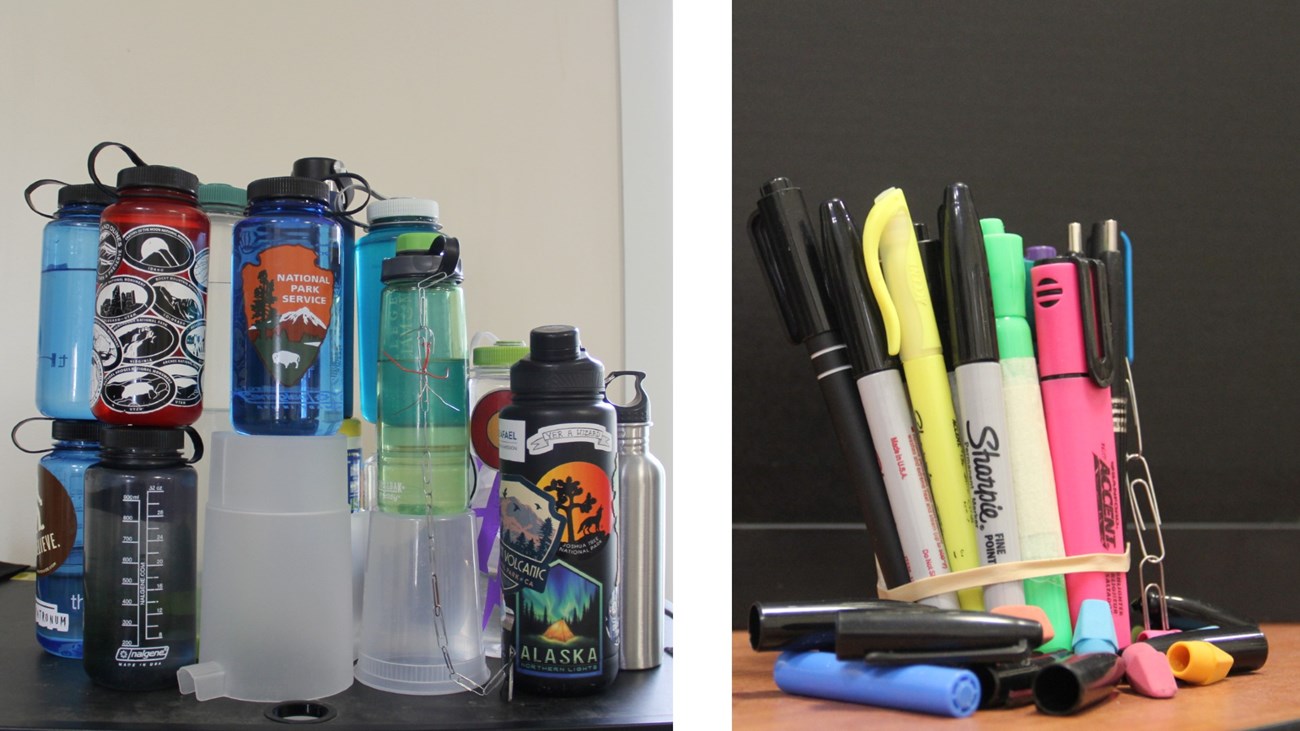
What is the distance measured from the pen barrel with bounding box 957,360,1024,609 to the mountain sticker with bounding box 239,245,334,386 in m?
0.42

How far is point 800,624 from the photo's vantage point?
55 cm

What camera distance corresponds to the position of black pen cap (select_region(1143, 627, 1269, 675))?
0.61m

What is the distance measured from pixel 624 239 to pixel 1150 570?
56 cm

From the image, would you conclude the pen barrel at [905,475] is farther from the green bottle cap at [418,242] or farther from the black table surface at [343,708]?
the green bottle cap at [418,242]

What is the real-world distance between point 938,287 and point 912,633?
0.80 ft

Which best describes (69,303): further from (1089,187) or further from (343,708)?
(1089,187)

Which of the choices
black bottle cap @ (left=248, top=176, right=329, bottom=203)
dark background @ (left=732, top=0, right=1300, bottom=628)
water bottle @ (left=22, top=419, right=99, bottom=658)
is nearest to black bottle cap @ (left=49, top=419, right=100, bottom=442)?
water bottle @ (left=22, top=419, right=99, bottom=658)

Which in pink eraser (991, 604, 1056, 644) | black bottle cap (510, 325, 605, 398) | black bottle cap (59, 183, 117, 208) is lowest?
pink eraser (991, 604, 1056, 644)

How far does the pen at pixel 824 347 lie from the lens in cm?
63

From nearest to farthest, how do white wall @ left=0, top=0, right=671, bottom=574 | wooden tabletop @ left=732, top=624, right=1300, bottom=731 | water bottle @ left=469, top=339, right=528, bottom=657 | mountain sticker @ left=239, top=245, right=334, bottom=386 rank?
wooden tabletop @ left=732, top=624, right=1300, bottom=731, mountain sticker @ left=239, top=245, right=334, bottom=386, water bottle @ left=469, top=339, right=528, bottom=657, white wall @ left=0, top=0, right=671, bottom=574

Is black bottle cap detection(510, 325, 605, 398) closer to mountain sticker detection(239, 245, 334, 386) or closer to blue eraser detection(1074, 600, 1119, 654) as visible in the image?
mountain sticker detection(239, 245, 334, 386)

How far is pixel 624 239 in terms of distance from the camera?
98 cm

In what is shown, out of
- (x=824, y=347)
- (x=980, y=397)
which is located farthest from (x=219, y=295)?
(x=980, y=397)

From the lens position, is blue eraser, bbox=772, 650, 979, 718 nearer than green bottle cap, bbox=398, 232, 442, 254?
Yes
